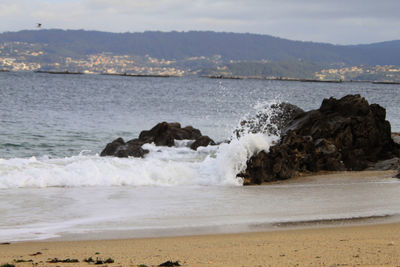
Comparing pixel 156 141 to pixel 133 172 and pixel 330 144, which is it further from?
pixel 330 144

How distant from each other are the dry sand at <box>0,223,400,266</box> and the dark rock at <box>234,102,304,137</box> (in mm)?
10898

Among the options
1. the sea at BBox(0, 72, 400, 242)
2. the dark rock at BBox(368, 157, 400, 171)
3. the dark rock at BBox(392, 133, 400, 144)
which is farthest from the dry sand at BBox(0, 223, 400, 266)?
the dark rock at BBox(392, 133, 400, 144)

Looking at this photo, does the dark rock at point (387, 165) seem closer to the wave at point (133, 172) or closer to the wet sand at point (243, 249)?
the wave at point (133, 172)

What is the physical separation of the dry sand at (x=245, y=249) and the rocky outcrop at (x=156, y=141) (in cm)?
1115

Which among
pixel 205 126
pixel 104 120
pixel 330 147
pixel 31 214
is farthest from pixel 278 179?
pixel 104 120

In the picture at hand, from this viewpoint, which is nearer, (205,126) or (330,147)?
(330,147)

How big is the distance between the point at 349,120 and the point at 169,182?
6257 mm

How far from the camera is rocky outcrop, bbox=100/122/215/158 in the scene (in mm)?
19797

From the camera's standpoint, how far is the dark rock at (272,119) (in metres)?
20.1

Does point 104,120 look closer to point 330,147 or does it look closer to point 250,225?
point 330,147

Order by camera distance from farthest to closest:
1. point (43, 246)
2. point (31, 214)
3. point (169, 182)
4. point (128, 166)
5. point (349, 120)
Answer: point (349, 120)
point (128, 166)
point (169, 182)
point (31, 214)
point (43, 246)

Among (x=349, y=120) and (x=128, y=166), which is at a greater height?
(x=349, y=120)

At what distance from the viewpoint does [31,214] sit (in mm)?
10805

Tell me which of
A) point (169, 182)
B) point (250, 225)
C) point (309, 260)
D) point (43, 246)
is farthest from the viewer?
point (169, 182)
